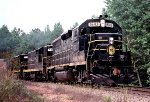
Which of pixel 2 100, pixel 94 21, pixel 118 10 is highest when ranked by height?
pixel 118 10

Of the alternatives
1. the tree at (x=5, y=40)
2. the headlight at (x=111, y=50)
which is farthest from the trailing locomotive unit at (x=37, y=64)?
the tree at (x=5, y=40)

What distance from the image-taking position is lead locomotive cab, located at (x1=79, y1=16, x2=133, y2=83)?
17.9 m

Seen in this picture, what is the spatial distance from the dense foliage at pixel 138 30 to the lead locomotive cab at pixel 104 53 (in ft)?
15.7

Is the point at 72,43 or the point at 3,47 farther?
the point at 3,47

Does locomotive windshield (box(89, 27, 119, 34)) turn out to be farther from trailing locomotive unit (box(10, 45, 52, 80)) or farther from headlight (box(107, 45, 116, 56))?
trailing locomotive unit (box(10, 45, 52, 80))

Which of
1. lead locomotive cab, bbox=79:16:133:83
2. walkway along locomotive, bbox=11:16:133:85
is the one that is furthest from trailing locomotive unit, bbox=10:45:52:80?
lead locomotive cab, bbox=79:16:133:83

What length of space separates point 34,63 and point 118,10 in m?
12.9

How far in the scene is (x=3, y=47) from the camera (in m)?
111

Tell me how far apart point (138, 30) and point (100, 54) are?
7.61 meters

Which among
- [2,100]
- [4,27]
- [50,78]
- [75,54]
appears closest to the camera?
[2,100]

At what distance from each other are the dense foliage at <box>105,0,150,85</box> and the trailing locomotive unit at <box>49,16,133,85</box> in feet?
15.1

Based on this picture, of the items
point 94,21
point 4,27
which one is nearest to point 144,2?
Answer: point 94,21

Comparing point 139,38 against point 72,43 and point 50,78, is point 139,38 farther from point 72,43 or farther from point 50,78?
point 50,78

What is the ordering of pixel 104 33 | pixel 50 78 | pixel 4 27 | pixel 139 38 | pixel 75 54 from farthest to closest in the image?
pixel 4 27 < pixel 50 78 < pixel 139 38 < pixel 75 54 < pixel 104 33
